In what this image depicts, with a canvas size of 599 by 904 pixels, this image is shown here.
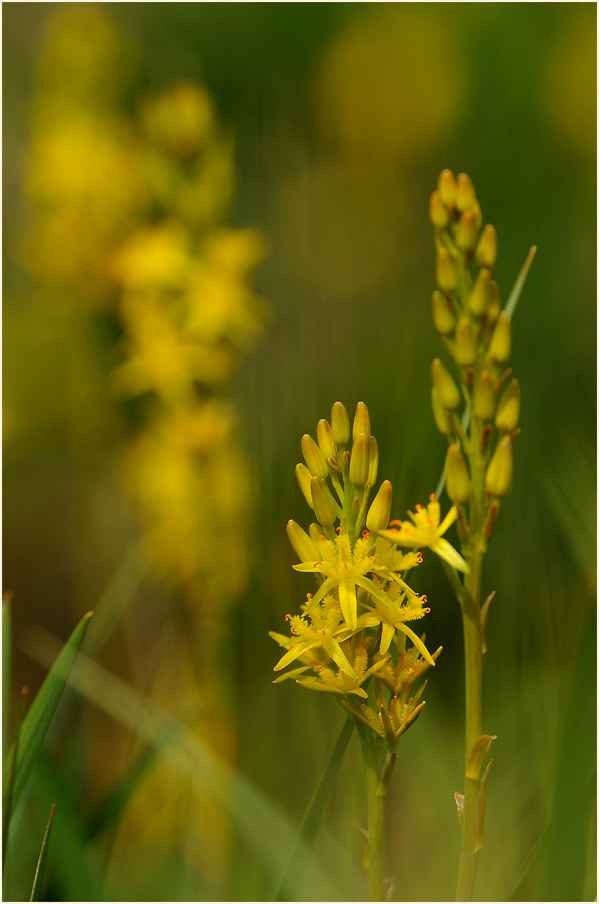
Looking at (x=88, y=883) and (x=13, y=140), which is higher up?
(x=13, y=140)

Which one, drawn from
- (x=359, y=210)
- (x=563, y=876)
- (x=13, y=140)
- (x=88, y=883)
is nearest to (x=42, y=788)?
(x=88, y=883)

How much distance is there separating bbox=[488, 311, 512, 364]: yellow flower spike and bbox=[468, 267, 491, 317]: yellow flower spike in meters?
0.01

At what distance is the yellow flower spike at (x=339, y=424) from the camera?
42 centimetres

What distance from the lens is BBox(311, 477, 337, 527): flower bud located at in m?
0.42

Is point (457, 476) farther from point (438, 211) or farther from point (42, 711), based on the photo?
point (42, 711)

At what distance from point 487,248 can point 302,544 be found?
19 centimetres

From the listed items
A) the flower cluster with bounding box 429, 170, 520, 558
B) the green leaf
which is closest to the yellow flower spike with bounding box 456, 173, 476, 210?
the flower cluster with bounding box 429, 170, 520, 558

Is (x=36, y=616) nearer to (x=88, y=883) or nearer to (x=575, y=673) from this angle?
(x=88, y=883)

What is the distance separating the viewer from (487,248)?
44 centimetres

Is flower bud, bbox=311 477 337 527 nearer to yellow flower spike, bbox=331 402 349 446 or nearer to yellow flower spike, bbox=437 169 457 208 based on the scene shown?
yellow flower spike, bbox=331 402 349 446

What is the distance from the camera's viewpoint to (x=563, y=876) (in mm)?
461

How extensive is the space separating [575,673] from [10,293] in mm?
1684

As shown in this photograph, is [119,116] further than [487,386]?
Yes

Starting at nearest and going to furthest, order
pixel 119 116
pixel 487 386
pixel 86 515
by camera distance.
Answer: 1. pixel 487 386
2. pixel 86 515
3. pixel 119 116
